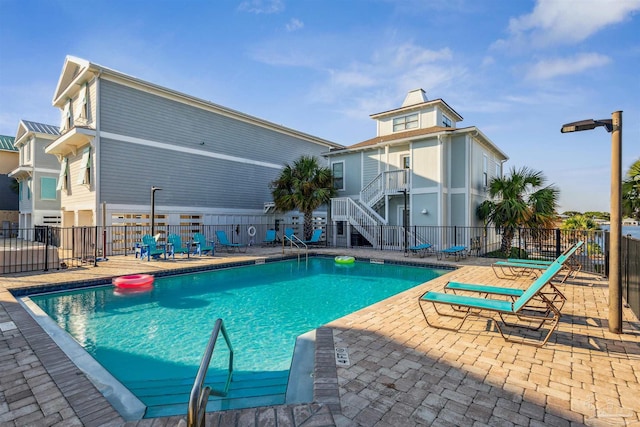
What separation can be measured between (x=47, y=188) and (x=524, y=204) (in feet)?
98.6

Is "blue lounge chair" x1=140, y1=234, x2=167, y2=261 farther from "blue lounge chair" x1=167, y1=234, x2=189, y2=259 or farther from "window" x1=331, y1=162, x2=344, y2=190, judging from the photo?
Answer: "window" x1=331, y1=162, x2=344, y2=190

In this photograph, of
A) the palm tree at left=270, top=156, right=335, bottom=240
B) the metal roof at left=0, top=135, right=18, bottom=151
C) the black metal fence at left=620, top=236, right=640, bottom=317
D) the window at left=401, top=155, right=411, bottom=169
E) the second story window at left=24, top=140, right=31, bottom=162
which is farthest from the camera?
the metal roof at left=0, top=135, right=18, bottom=151

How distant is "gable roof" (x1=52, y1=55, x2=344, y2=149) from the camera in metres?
13.9

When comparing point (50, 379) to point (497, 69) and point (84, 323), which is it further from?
point (497, 69)

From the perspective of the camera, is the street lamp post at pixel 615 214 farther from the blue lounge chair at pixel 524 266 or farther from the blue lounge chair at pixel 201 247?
the blue lounge chair at pixel 201 247

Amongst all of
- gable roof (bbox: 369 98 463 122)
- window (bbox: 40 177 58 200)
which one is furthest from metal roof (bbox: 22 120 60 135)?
gable roof (bbox: 369 98 463 122)

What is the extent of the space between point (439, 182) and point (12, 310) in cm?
1549

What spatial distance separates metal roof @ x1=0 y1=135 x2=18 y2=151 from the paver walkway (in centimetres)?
3390

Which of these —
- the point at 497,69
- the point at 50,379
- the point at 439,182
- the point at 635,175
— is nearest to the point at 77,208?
the point at 50,379

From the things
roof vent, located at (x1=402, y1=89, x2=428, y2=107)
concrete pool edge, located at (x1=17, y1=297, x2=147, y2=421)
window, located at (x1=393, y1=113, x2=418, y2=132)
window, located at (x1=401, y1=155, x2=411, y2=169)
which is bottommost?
concrete pool edge, located at (x1=17, y1=297, x2=147, y2=421)

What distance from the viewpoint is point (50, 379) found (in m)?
3.16

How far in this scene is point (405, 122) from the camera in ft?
62.5

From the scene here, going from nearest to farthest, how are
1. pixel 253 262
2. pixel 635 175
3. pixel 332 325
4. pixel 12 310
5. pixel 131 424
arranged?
pixel 131 424 < pixel 332 325 < pixel 12 310 < pixel 635 175 < pixel 253 262

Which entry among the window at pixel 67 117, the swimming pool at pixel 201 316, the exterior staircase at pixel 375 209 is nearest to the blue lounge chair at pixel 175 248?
the swimming pool at pixel 201 316
